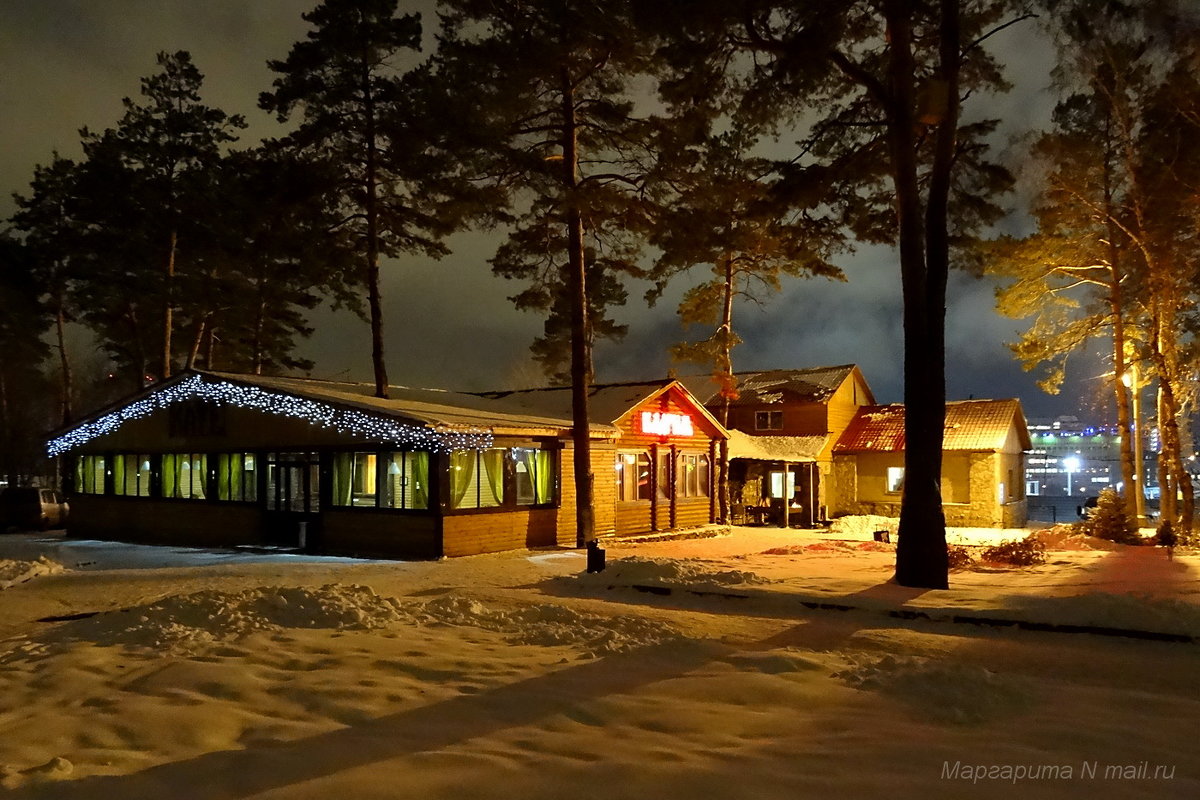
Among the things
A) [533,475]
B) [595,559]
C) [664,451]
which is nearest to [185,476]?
[533,475]

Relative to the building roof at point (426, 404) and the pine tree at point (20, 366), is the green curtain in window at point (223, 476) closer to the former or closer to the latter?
the building roof at point (426, 404)

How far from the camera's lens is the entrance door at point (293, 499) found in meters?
19.2

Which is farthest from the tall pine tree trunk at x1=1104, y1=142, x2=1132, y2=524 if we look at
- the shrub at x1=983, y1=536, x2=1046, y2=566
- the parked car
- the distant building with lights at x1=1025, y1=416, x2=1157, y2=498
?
the distant building with lights at x1=1025, y1=416, x2=1157, y2=498

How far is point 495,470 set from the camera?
1900 cm

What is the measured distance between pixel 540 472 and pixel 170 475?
9852 mm

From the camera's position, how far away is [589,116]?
757 inches

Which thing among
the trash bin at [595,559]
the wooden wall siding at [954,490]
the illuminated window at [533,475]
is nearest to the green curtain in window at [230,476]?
the illuminated window at [533,475]

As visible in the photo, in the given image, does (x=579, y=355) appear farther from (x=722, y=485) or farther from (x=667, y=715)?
(x=667, y=715)

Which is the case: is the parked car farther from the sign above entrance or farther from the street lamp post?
the street lamp post

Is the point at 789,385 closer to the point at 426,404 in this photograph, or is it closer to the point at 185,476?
the point at 426,404

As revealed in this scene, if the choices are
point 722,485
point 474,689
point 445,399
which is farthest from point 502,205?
point 474,689

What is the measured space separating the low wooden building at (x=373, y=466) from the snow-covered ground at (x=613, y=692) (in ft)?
17.8

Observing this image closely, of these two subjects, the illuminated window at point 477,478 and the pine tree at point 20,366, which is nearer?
the illuminated window at point 477,478

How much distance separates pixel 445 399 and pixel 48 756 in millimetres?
18874
